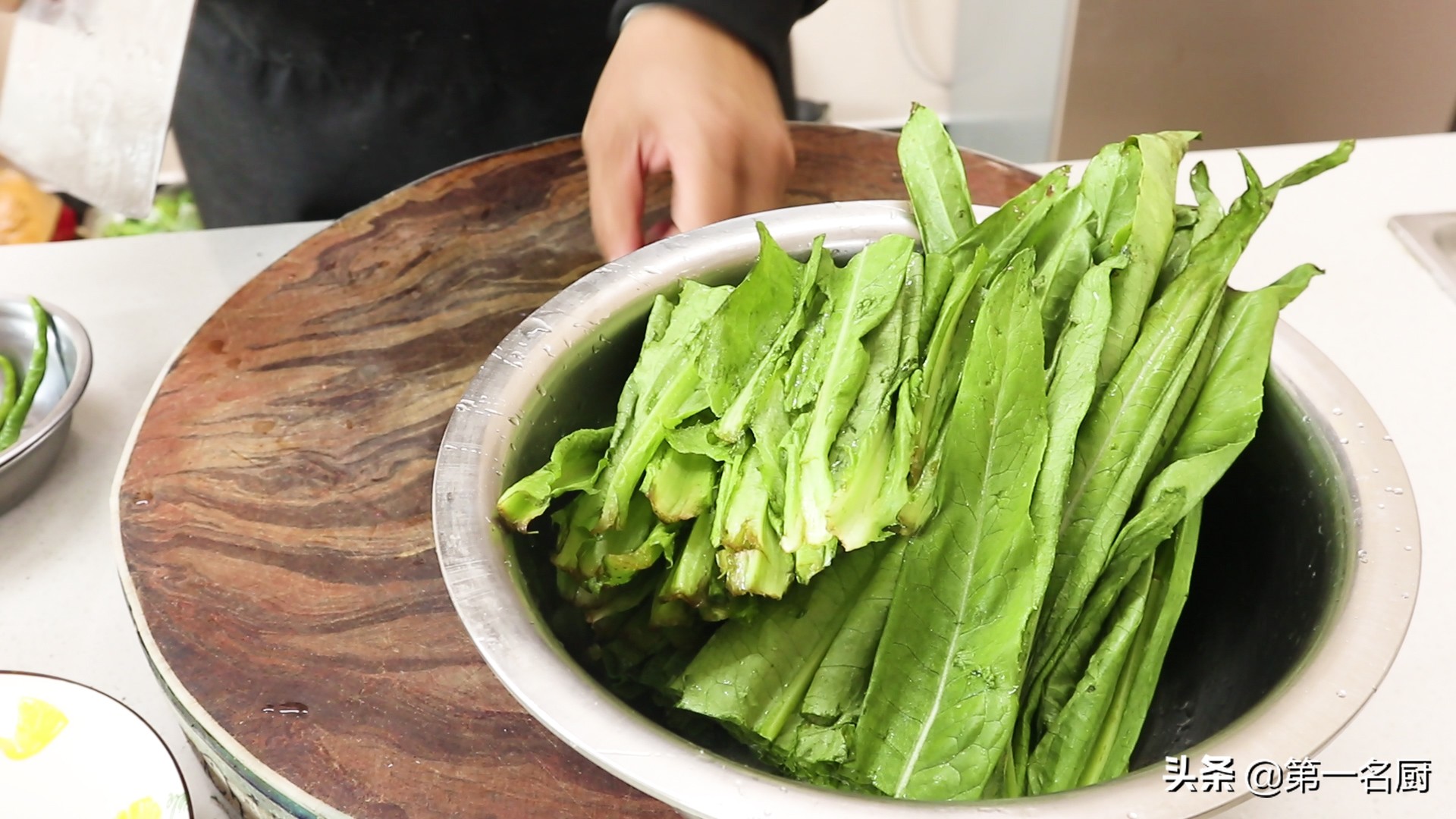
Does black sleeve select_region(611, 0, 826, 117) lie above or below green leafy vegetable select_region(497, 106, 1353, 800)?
above

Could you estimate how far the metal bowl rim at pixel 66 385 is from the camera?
758 mm

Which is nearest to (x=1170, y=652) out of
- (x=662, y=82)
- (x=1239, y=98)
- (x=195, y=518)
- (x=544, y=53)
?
(x=662, y=82)

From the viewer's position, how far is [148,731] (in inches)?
23.5

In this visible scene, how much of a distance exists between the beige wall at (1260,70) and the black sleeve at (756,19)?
3.23 feet

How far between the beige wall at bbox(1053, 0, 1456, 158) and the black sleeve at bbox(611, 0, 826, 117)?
984 millimetres

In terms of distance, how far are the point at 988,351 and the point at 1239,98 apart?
5.55 ft

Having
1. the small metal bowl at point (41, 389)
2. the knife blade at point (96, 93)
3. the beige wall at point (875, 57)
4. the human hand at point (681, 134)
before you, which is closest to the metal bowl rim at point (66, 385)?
the small metal bowl at point (41, 389)

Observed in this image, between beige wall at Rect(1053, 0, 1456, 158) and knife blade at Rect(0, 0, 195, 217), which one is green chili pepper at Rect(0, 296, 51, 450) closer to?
knife blade at Rect(0, 0, 195, 217)

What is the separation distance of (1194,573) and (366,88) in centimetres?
91

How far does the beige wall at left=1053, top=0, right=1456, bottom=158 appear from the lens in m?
1.72

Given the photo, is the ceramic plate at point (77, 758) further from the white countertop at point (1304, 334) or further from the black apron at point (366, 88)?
the black apron at point (366, 88)

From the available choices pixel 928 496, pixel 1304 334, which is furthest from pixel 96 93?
pixel 1304 334

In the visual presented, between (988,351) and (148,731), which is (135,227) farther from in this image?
(988,351)

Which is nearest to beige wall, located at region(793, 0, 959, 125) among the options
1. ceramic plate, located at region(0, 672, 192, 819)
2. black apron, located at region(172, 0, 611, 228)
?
black apron, located at region(172, 0, 611, 228)
